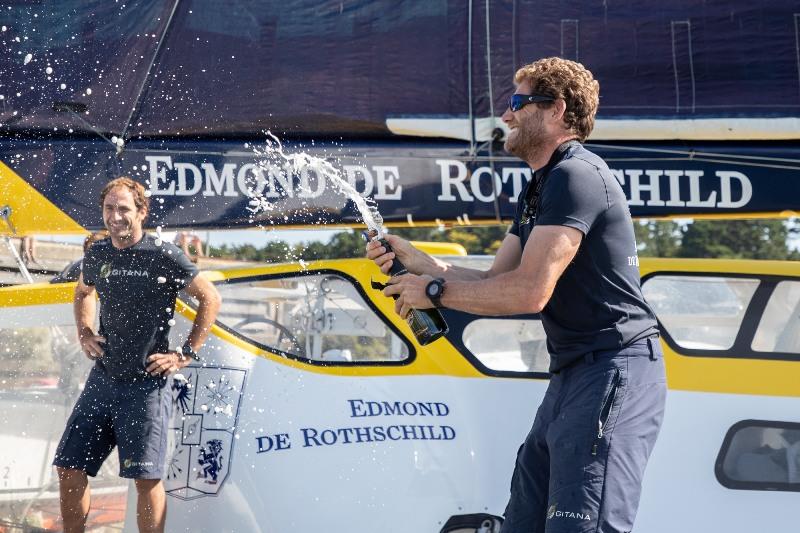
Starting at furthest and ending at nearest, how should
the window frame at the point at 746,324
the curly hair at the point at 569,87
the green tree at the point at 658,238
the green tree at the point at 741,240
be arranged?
1. the green tree at the point at 658,238
2. the green tree at the point at 741,240
3. the window frame at the point at 746,324
4. the curly hair at the point at 569,87

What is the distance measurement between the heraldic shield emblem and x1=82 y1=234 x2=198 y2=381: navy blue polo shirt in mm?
211

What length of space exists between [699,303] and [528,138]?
138cm

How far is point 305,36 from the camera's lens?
13.9 ft

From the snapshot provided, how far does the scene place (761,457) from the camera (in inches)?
149

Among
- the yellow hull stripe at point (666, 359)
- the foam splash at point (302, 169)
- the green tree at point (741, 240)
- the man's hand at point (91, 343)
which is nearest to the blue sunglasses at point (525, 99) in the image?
the foam splash at point (302, 169)

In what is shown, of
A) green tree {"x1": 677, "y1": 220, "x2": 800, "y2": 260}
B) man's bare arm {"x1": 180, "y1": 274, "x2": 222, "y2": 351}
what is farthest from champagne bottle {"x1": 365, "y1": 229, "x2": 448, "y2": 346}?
green tree {"x1": 677, "y1": 220, "x2": 800, "y2": 260}

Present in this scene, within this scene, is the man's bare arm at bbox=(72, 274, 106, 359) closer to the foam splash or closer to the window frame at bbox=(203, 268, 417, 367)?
the window frame at bbox=(203, 268, 417, 367)

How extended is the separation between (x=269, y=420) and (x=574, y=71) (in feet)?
5.42

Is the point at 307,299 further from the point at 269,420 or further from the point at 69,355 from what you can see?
the point at 69,355

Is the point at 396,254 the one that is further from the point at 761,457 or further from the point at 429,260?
the point at 761,457

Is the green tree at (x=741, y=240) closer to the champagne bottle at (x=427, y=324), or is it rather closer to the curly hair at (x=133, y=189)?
the curly hair at (x=133, y=189)

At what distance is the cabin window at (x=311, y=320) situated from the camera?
13.1 ft

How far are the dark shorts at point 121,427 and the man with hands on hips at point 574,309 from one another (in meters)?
1.38

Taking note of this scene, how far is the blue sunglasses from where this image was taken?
305cm
